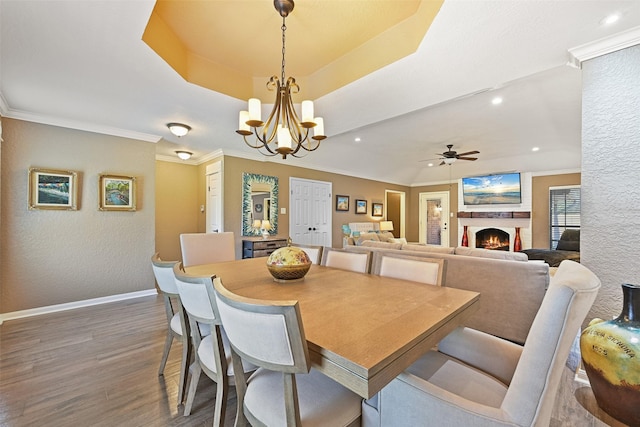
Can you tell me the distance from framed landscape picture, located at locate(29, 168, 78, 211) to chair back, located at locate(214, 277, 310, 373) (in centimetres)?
386

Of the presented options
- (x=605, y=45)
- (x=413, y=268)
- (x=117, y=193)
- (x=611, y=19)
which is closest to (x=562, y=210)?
(x=605, y=45)

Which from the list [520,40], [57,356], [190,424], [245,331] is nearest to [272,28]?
[520,40]

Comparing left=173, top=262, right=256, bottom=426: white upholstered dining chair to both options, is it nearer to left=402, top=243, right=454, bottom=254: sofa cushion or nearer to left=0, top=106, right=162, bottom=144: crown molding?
left=402, top=243, right=454, bottom=254: sofa cushion

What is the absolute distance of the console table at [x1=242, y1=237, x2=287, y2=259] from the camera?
4.64 m

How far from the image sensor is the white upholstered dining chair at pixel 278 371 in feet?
2.65

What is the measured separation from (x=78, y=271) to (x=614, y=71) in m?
5.92

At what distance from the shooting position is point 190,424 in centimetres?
150

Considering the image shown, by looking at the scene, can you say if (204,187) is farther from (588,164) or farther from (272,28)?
(588,164)

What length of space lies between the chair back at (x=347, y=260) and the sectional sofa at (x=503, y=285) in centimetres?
19

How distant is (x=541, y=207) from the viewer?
21.0 feet

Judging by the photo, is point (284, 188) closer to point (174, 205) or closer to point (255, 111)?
point (174, 205)

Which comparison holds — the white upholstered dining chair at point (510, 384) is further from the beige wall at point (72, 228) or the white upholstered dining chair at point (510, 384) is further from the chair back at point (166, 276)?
the beige wall at point (72, 228)

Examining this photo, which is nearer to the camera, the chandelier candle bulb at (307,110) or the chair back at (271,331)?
the chair back at (271,331)

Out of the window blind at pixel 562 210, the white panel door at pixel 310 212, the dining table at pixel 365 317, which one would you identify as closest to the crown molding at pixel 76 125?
the white panel door at pixel 310 212
